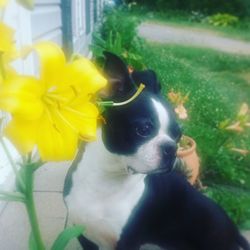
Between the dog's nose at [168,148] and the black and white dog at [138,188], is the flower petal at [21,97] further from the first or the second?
the dog's nose at [168,148]

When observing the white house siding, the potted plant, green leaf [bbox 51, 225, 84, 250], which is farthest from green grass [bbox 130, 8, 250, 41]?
green leaf [bbox 51, 225, 84, 250]

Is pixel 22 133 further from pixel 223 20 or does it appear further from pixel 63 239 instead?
pixel 223 20

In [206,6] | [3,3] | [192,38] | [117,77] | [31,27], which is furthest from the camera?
[206,6]

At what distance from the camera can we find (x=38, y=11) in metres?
4.49

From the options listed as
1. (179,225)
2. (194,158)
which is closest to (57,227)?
(179,225)

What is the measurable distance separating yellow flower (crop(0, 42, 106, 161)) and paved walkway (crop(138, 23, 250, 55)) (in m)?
14.0

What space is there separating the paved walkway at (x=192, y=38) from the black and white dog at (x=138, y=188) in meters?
12.3

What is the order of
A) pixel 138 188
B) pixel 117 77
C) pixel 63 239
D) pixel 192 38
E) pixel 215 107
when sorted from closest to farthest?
pixel 63 239 < pixel 117 77 < pixel 138 188 < pixel 215 107 < pixel 192 38

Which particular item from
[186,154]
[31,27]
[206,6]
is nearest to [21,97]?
[186,154]

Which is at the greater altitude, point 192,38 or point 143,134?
point 143,134

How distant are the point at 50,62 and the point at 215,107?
6467 mm

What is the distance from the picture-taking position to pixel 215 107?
7.00m

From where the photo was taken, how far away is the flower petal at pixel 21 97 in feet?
2.00

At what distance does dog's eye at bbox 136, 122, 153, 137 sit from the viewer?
6.58 feet
